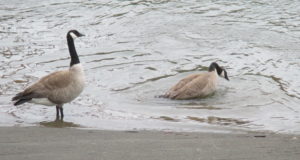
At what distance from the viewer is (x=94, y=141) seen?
6.14 metres

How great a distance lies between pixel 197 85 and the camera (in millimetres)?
10398

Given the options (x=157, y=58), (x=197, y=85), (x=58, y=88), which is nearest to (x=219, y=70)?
(x=197, y=85)

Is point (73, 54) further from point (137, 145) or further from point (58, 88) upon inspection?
point (137, 145)

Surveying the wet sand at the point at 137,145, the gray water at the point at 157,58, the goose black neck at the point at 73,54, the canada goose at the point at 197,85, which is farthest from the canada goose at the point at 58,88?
Result: the canada goose at the point at 197,85

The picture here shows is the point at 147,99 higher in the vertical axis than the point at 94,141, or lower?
lower

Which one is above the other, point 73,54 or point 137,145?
point 73,54

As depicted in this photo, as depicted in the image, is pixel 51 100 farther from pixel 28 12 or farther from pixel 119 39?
pixel 28 12

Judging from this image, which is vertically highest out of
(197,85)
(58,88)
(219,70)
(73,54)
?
(73,54)

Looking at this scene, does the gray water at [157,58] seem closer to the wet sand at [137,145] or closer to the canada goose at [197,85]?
the canada goose at [197,85]

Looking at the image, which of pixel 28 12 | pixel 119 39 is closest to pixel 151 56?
pixel 119 39

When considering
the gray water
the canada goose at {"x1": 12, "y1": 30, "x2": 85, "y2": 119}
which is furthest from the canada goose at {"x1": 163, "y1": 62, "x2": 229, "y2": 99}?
the canada goose at {"x1": 12, "y1": 30, "x2": 85, "y2": 119}

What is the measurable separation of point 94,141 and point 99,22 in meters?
10.3

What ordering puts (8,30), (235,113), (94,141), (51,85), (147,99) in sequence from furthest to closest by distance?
(8,30) < (147,99) < (235,113) < (51,85) < (94,141)

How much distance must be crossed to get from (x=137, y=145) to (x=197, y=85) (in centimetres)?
455
